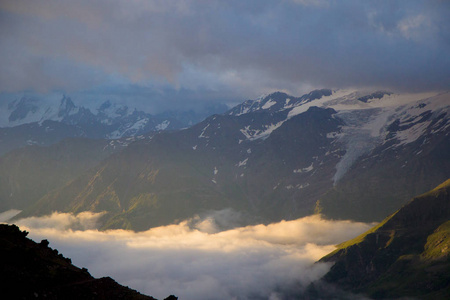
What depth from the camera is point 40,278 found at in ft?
300

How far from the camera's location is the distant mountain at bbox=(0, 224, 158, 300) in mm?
82500

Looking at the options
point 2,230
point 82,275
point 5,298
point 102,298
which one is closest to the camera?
point 5,298

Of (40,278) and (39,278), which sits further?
(40,278)

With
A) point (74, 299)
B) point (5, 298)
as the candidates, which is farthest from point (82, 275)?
point (5, 298)

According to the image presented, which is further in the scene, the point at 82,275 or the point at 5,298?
the point at 82,275

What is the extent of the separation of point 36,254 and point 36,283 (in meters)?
17.1

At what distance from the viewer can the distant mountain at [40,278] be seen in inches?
3248

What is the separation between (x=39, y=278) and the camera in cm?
9119

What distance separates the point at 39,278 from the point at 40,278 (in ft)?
1.29

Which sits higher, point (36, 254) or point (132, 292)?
point (36, 254)

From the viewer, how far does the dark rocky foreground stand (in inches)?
3246

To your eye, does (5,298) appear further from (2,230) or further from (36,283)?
(2,230)

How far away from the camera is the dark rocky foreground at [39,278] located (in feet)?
270

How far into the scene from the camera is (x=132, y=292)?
10475 cm
